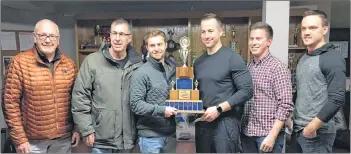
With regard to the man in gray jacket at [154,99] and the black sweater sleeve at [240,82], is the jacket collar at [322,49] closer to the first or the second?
the black sweater sleeve at [240,82]

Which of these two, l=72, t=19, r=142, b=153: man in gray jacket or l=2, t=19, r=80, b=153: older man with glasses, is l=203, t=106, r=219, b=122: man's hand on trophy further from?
l=2, t=19, r=80, b=153: older man with glasses

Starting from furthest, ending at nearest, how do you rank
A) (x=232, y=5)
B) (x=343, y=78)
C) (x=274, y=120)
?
(x=232, y=5), (x=274, y=120), (x=343, y=78)

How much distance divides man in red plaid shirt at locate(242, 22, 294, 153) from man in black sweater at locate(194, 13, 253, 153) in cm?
6

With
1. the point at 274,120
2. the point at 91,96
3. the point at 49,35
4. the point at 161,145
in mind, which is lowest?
the point at 161,145

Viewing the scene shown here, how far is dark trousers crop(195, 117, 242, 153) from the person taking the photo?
1.73 meters

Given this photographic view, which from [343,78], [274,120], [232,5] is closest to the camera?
[343,78]

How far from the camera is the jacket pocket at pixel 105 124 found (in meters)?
1.74

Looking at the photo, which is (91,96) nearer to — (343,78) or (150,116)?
(150,116)

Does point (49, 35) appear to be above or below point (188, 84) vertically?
above

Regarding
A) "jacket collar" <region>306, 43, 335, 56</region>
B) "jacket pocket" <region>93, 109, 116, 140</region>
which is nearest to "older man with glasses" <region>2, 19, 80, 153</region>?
"jacket pocket" <region>93, 109, 116, 140</region>

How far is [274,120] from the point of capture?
166 centimetres

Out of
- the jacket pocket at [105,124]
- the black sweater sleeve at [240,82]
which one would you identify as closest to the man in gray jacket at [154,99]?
the jacket pocket at [105,124]

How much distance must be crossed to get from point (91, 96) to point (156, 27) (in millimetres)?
1844

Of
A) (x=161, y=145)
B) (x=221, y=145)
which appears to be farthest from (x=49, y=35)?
(x=221, y=145)
